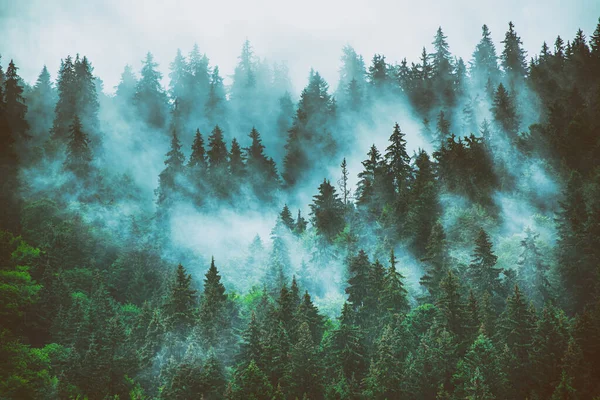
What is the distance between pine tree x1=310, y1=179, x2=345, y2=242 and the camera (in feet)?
235

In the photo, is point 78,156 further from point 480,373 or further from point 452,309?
point 480,373

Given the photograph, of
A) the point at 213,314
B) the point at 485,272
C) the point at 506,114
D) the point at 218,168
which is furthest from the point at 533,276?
the point at 218,168

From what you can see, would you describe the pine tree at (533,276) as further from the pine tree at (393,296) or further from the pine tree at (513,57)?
the pine tree at (513,57)

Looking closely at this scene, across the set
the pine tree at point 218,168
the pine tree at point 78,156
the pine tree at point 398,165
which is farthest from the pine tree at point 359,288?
the pine tree at point 78,156

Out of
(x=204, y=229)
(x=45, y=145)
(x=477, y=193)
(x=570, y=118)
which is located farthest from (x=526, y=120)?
(x=45, y=145)

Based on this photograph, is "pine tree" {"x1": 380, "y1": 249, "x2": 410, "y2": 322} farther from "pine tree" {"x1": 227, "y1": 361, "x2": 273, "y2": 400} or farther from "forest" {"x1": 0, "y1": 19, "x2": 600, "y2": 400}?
"pine tree" {"x1": 227, "y1": 361, "x2": 273, "y2": 400}

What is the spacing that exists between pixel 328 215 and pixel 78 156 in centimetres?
3572

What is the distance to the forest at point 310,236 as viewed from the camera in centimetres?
4341

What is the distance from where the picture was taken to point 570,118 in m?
65.8

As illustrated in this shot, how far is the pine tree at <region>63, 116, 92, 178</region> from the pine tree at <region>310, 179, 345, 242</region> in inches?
1267

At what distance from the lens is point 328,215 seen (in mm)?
73062

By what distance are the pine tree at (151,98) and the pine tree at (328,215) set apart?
1608 inches

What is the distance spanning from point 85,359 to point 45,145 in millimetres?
47086

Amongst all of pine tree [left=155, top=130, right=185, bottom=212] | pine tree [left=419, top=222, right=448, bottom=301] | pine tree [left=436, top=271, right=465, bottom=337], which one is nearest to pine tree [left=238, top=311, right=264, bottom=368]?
pine tree [left=436, top=271, right=465, bottom=337]
